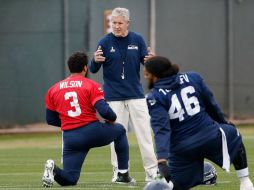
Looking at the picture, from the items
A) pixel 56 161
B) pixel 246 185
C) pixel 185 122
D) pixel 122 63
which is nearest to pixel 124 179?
pixel 122 63

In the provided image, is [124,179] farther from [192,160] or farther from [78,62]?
[192,160]

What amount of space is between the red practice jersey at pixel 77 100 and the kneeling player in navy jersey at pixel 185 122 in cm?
268

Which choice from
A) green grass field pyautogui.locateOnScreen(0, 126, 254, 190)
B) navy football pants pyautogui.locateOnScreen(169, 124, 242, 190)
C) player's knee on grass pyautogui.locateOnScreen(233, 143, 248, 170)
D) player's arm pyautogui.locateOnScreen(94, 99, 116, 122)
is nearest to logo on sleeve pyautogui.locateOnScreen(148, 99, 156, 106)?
navy football pants pyautogui.locateOnScreen(169, 124, 242, 190)

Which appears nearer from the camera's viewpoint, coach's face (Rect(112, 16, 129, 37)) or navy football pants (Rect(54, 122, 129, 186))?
navy football pants (Rect(54, 122, 129, 186))

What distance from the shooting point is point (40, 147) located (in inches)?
947

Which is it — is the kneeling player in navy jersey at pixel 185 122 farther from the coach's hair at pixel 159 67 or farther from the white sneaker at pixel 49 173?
the white sneaker at pixel 49 173

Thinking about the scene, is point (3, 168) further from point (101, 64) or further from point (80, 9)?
point (80, 9)

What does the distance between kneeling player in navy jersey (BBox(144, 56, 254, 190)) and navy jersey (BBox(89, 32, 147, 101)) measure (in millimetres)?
3525

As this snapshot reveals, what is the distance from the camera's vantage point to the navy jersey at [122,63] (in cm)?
1530


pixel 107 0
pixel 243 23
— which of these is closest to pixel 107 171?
pixel 107 0

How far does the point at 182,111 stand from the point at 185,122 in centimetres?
12

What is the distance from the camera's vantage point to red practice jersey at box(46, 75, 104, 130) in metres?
14.4

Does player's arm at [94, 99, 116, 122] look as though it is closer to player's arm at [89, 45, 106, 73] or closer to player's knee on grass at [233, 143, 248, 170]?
player's arm at [89, 45, 106, 73]

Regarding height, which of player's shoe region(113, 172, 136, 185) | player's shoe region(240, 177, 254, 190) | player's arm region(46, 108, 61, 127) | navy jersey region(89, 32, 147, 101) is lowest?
player's shoe region(113, 172, 136, 185)
